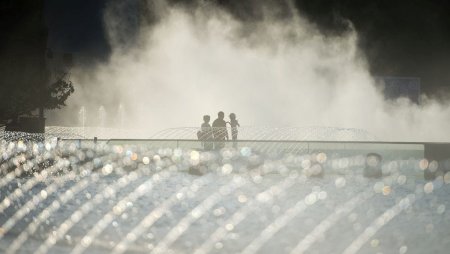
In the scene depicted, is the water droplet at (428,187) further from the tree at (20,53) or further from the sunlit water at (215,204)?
the tree at (20,53)

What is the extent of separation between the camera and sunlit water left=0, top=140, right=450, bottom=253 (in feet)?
33.0

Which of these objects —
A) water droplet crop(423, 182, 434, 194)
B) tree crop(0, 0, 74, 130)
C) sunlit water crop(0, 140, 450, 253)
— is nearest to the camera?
sunlit water crop(0, 140, 450, 253)

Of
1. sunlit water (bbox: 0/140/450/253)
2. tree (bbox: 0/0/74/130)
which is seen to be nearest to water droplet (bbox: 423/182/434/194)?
sunlit water (bbox: 0/140/450/253)

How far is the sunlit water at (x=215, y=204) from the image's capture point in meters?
10.1

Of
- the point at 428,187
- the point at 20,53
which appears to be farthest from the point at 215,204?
the point at 20,53

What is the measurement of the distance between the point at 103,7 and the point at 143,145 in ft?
143

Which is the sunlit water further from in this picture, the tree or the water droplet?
the tree

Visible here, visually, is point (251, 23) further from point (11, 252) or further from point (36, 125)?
point (11, 252)

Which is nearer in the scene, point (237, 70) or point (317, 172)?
point (317, 172)

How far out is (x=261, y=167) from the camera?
26.2m

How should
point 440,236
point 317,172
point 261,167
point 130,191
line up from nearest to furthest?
1. point 440,236
2. point 130,191
3. point 317,172
4. point 261,167

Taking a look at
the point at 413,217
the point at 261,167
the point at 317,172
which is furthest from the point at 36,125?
the point at 413,217

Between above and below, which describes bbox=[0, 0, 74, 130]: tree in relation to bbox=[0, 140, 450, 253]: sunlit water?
above

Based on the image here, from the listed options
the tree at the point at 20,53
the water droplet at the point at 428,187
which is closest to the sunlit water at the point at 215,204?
the water droplet at the point at 428,187
